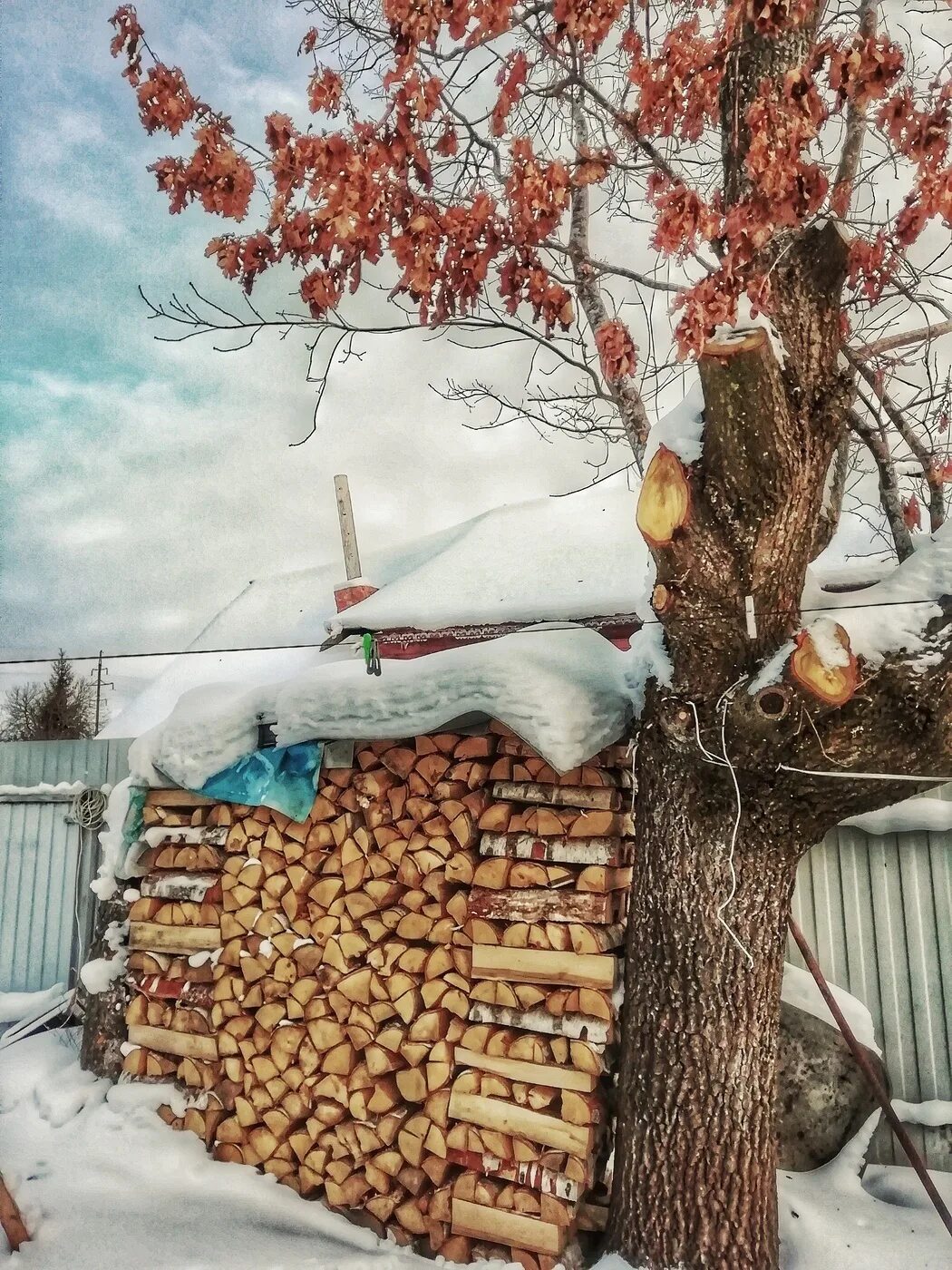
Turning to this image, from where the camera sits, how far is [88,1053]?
119 inches

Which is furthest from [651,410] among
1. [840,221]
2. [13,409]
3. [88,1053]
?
[88,1053]

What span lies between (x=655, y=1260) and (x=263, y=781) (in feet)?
5.63

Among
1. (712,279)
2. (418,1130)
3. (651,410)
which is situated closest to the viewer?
(712,279)

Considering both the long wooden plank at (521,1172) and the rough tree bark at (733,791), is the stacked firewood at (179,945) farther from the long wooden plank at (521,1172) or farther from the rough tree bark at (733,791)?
the rough tree bark at (733,791)

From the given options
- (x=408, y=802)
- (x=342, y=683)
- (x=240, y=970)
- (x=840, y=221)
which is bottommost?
(x=240, y=970)

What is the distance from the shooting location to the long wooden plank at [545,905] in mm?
2215

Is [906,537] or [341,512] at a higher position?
[341,512]

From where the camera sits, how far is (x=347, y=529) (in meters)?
3.91

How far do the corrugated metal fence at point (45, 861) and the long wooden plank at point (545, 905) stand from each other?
3003 millimetres

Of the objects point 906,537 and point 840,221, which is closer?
point 840,221

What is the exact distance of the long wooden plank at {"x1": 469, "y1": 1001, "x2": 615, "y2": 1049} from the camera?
7.03 ft

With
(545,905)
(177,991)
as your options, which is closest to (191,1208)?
(177,991)

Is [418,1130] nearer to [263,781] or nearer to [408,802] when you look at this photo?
[408,802]

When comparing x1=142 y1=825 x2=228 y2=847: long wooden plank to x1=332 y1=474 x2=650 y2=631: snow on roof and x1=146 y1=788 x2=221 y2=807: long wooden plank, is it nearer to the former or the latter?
x1=146 y1=788 x2=221 y2=807: long wooden plank
